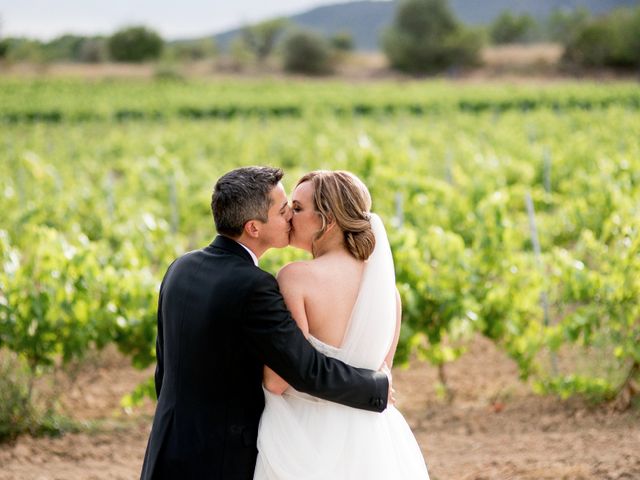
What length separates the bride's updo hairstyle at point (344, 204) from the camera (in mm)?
2441

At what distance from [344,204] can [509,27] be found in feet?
347

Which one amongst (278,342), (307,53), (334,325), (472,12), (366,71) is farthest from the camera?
(472,12)

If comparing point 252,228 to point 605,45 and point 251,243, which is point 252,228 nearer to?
point 251,243

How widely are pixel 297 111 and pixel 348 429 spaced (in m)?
32.5

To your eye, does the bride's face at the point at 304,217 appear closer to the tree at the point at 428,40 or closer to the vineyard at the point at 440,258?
the vineyard at the point at 440,258

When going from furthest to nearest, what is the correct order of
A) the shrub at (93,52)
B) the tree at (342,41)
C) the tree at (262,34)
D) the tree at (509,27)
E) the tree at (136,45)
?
the tree at (509,27)
the tree at (342,41)
the tree at (262,34)
the shrub at (93,52)
the tree at (136,45)

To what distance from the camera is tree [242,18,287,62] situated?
316 feet

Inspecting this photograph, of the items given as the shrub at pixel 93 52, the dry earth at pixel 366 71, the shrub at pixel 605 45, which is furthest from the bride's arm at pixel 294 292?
the shrub at pixel 93 52

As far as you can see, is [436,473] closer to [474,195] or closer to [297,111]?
[474,195]

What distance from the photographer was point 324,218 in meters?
2.46

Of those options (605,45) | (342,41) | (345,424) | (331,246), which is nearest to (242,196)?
(331,246)

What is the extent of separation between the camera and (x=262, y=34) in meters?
96.6

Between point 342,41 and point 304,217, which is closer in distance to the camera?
point 304,217

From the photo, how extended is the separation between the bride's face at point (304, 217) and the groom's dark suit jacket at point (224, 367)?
0.60 ft
